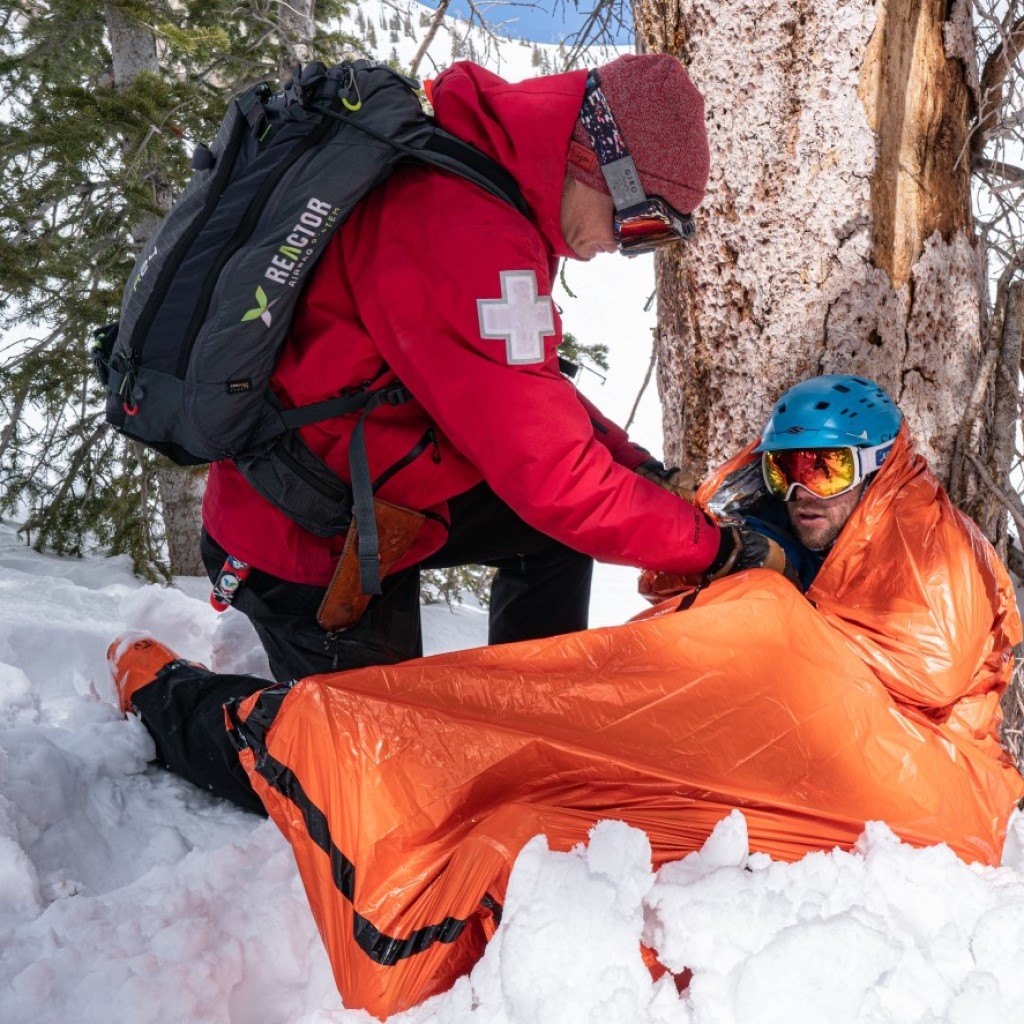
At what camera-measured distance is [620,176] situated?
192cm

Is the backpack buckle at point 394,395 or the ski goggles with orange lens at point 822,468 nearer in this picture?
the backpack buckle at point 394,395

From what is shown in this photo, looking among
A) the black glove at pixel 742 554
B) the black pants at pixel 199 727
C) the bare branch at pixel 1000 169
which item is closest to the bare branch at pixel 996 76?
the bare branch at pixel 1000 169

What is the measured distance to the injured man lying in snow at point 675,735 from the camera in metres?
1.67

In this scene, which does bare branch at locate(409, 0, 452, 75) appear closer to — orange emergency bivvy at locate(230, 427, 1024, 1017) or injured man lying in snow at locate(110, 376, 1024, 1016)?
injured man lying in snow at locate(110, 376, 1024, 1016)

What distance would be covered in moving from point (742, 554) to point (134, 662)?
2029 mm

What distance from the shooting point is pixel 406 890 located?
5.42 feet

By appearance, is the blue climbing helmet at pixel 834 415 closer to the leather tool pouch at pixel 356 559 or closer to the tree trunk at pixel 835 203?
the tree trunk at pixel 835 203

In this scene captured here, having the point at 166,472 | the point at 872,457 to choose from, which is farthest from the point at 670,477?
the point at 166,472

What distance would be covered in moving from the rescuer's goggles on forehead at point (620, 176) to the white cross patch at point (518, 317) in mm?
303

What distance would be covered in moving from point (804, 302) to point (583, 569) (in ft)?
3.60

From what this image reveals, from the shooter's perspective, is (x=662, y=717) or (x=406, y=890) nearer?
(x=406, y=890)

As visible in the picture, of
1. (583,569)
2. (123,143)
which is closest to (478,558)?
(583,569)

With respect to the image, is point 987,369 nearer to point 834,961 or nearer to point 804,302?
point 804,302

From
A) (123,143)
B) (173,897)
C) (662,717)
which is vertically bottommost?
(173,897)
